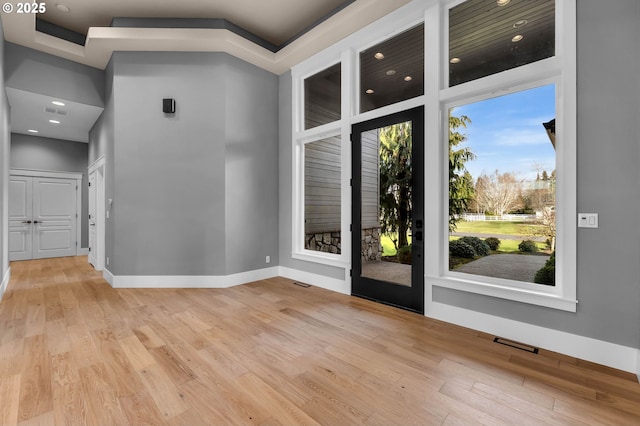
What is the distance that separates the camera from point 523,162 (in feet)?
9.07

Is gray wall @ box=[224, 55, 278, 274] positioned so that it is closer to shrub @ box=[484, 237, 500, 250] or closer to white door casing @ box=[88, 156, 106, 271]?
white door casing @ box=[88, 156, 106, 271]

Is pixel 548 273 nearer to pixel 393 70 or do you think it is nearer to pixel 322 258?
pixel 322 258

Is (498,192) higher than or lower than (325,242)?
higher

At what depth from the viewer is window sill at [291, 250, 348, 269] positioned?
13.7 feet

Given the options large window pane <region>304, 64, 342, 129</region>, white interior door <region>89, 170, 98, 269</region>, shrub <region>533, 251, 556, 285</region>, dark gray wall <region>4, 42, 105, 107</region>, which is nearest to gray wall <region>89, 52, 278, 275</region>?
dark gray wall <region>4, 42, 105, 107</region>

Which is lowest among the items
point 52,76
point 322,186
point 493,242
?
point 493,242

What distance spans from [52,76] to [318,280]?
5056mm

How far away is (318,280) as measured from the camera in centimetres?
447

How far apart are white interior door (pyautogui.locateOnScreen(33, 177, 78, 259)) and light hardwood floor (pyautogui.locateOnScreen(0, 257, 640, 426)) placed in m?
4.72

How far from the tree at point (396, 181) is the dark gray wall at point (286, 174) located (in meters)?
1.71

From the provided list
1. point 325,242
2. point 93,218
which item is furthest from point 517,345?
point 93,218

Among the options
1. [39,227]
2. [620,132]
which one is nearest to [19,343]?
[620,132]

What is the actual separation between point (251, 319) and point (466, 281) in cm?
223

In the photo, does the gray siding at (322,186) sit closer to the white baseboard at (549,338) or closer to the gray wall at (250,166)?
the gray wall at (250,166)
